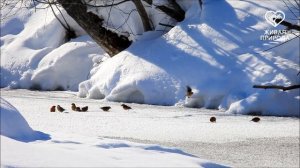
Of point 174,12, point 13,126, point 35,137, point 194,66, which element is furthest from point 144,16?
point 13,126

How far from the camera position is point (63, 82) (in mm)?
14727

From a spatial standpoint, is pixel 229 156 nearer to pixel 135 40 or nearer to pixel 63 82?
pixel 135 40

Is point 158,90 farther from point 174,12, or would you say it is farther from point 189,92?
point 174,12

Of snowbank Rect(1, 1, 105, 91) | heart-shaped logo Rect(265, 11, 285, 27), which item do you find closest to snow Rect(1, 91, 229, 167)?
heart-shaped logo Rect(265, 11, 285, 27)

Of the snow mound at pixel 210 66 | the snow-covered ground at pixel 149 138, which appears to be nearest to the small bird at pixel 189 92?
the snow mound at pixel 210 66

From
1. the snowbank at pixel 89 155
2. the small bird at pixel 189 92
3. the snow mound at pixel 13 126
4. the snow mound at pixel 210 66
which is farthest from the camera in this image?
the small bird at pixel 189 92

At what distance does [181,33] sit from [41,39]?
4666 millimetres

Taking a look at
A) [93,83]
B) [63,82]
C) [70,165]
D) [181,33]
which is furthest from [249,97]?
[70,165]

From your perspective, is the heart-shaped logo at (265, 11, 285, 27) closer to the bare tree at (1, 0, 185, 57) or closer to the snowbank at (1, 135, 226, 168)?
the bare tree at (1, 0, 185, 57)

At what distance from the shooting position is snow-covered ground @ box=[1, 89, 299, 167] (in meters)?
3.82

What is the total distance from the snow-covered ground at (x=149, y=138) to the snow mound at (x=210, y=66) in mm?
515

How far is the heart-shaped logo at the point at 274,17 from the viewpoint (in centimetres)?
1188

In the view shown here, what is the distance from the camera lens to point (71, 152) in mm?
3863

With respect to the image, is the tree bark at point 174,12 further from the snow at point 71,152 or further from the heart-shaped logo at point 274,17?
the snow at point 71,152
